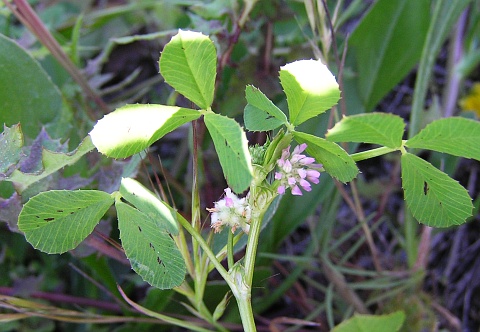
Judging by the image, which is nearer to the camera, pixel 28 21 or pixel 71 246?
pixel 71 246

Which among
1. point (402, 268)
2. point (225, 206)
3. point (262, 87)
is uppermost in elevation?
point (225, 206)

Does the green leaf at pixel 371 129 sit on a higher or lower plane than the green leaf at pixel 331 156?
higher

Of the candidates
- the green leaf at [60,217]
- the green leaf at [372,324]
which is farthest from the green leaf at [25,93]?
the green leaf at [372,324]

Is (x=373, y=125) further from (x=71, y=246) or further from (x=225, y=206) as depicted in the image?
(x=71, y=246)

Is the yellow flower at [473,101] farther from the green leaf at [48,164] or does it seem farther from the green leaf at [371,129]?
the green leaf at [48,164]

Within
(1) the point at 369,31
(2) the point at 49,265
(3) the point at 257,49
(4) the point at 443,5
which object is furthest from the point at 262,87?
(2) the point at 49,265
